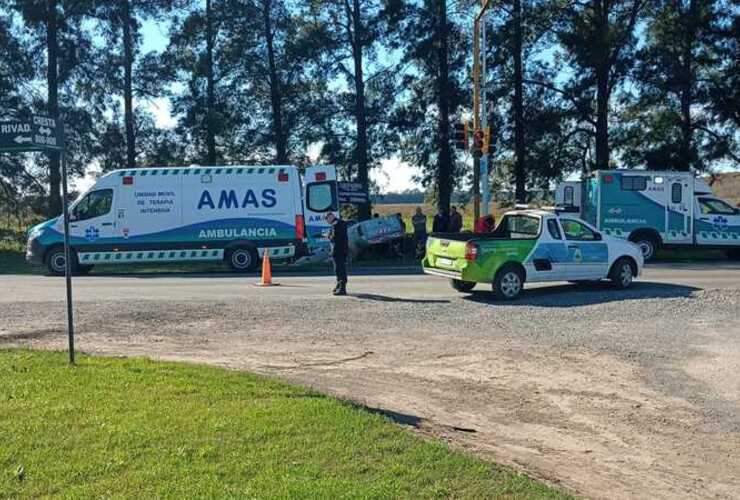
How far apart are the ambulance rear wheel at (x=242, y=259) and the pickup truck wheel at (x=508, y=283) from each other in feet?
30.2

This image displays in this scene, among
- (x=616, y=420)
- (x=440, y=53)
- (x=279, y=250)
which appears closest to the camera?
(x=616, y=420)

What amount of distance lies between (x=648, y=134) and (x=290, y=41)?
16008 mm

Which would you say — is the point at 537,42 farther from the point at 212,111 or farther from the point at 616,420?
the point at 616,420

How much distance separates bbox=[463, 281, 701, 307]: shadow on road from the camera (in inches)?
559

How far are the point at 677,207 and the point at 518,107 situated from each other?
32.2 feet

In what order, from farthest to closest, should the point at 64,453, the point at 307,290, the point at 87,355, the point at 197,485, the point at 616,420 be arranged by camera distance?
the point at 307,290
the point at 87,355
the point at 616,420
the point at 64,453
the point at 197,485

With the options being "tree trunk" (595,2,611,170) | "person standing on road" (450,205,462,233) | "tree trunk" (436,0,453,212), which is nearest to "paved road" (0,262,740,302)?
"person standing on road" (450,205,462,233)

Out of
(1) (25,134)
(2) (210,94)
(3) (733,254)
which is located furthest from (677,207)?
(1) (25,134)

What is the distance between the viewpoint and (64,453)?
5.10 metres

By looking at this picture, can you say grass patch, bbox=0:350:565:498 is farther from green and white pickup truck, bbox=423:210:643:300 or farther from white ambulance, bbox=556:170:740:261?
white ambulance, bbox=556:170:740:261

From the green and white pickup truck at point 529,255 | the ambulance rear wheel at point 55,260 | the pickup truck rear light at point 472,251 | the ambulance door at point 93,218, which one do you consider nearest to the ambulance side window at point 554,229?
the green and white pickup truck at point 529,255

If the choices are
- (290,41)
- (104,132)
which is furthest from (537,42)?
(104,132)

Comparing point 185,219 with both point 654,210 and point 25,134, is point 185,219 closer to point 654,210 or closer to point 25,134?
point 25,134

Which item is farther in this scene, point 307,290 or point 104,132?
point 104,132
